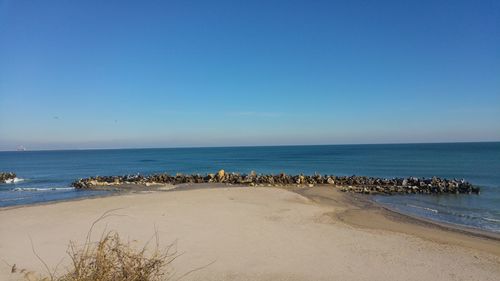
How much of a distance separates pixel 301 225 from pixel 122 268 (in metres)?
10.4

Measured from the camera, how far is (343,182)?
106 feet

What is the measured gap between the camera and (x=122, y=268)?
4.87m

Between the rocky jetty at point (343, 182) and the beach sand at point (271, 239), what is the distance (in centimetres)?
954

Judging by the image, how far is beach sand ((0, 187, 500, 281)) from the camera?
9.53 m

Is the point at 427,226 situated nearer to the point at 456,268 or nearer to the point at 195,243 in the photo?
the point at 456,268

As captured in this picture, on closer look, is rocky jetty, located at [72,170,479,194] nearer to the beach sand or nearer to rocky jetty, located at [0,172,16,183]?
the beach sand

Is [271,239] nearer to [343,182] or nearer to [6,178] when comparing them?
[343,182]

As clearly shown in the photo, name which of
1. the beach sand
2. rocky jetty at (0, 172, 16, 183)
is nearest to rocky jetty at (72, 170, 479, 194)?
the beach sand

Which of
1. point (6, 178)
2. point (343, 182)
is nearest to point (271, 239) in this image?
point (343, 182)

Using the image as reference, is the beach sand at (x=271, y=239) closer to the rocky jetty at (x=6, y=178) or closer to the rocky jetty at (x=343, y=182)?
the rocky jetty at (x=343, y=182)

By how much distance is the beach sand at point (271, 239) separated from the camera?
9531 mm

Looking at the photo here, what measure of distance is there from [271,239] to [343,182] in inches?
830

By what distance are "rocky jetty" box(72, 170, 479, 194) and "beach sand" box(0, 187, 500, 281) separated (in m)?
9.54

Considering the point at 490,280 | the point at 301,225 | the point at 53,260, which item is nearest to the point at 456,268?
the point at 490,280
